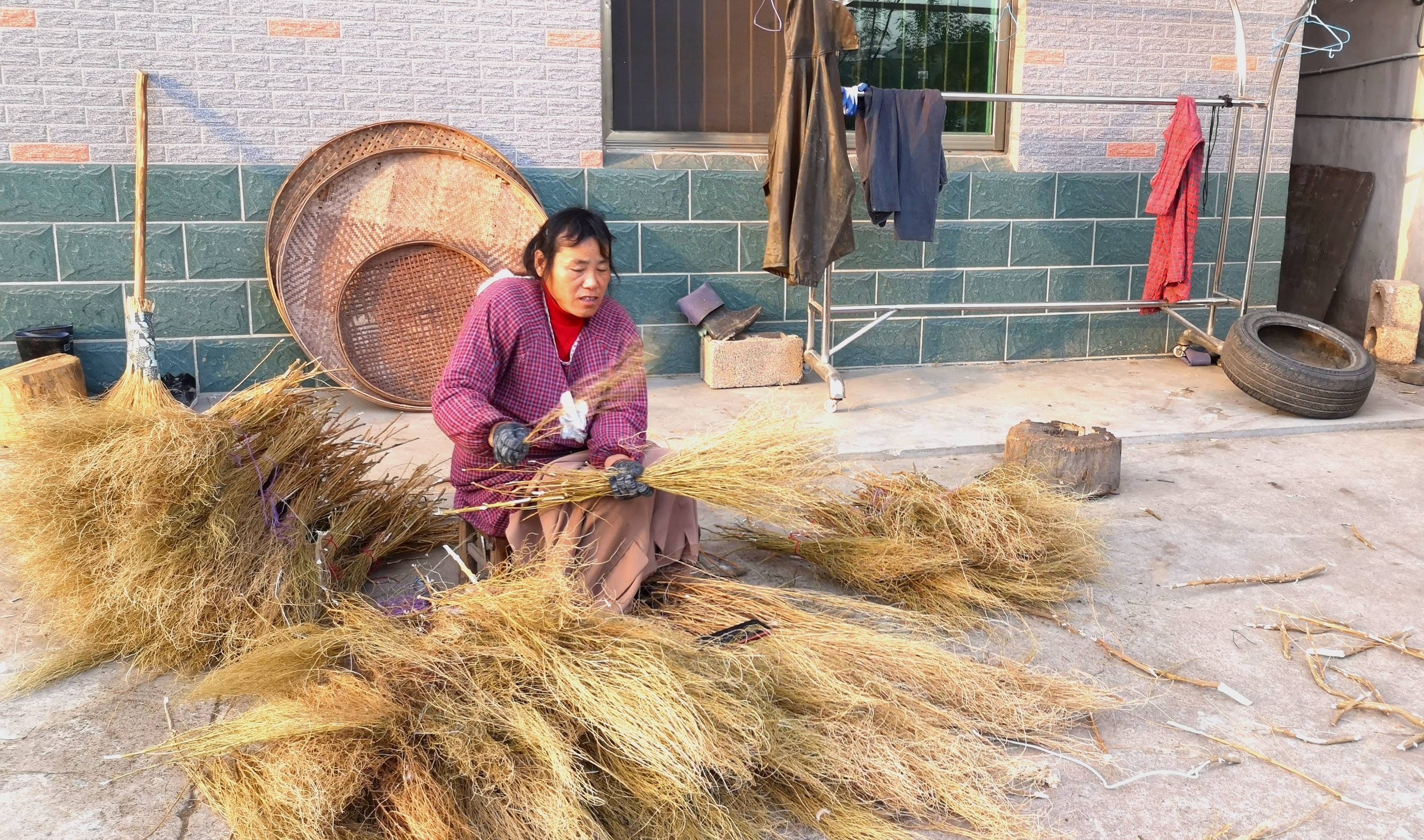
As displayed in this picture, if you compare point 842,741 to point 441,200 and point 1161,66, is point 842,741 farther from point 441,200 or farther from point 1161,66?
point 1161,66

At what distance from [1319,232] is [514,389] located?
229 inches

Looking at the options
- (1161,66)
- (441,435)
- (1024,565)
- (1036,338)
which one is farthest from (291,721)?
(1161,66)

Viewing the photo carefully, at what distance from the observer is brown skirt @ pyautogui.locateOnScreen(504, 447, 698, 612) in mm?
2406

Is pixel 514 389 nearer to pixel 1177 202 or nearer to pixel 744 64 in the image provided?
pixel 744 64

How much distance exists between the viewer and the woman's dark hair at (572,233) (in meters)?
2.55

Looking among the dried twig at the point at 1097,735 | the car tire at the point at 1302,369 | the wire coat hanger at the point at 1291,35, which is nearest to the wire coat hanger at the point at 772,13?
the wire coat hanger at the point at 1291,35

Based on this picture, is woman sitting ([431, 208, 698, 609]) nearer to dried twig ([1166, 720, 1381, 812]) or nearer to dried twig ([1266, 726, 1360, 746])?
dried twig ([1166, 720, 1381, 812])

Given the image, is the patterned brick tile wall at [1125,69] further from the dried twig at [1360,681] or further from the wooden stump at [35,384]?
the wooden stump at [35,384]

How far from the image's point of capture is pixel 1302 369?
4375 mm

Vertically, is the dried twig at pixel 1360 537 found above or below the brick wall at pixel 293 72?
below

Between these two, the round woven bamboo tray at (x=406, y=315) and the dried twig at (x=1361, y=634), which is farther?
the round woven bamboo tray at (x=406, y=315)

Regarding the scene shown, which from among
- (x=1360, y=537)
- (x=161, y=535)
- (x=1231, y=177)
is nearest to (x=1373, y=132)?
(x=1231, y=177)

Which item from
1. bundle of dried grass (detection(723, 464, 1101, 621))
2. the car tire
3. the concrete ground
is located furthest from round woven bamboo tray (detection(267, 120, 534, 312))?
the car tire

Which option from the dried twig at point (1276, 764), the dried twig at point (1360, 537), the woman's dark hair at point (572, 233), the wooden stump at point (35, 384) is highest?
the woman's dark hair at point (572, 233)
